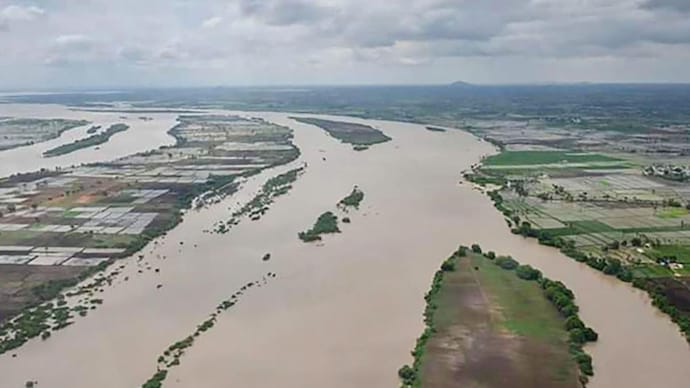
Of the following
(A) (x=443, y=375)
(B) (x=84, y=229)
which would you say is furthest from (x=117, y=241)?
(A) (x=443, y=375)

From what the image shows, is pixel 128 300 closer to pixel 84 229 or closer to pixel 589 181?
pixel 84 229

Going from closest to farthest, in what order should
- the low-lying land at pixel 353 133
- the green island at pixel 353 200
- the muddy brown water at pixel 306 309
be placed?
the muddy brown water at pixel 306 309 < the green island at pixel 353 200 < the low-lying land at pixel 353 133

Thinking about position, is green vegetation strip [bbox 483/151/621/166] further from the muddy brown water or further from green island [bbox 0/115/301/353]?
green island [bbox 0/115/301/353]

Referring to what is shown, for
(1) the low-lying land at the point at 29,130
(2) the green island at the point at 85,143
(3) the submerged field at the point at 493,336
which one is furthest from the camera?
(1) the low-lying land at the point at 29,130

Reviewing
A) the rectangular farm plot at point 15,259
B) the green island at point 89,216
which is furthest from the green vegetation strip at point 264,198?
the rectangular farm plot at point 15,259

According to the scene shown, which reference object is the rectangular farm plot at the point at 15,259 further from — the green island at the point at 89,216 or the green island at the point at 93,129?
the green island at the point at 93,129

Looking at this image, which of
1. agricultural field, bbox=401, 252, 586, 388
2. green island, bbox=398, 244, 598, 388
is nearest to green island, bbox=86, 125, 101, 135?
green island, bbox=398, 244, 598, 388
